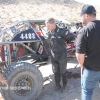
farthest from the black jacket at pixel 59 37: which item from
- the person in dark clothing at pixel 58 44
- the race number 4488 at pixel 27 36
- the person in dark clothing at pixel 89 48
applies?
the person in dark clothing at pixel 89 48

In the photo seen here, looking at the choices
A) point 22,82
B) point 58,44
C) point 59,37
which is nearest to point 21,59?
point 22,82

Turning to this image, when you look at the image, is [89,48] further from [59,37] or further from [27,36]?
[27,36]

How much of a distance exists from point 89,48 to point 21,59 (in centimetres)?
250

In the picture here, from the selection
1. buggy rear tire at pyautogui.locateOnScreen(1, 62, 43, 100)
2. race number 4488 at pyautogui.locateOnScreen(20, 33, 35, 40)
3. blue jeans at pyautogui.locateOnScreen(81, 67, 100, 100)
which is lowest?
buggy rear tire at pyautogui.locateOnScreen(1, 62, 43, 100)

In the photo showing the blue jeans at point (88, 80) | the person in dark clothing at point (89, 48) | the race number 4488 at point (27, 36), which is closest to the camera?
the person in dark clothing at point (89, 48)

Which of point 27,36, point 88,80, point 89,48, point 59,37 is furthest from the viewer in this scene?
point 27,36

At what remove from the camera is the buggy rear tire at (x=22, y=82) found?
430 centimetres

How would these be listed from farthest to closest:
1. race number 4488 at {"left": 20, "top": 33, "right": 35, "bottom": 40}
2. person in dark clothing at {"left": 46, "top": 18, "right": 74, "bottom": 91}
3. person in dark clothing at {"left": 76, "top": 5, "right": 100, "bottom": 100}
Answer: race number 4488 at {"left": 20, "top": 33, "right": 35, "bottom": 40}, person in dark clothing at {"left": 46, "top": 18, "right": 74, "bottom": 91}, person in dark clothing at {"left": 76, "top": 5, "right": 100, "bottom": 100}

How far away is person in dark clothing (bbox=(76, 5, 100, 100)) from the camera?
3.02m

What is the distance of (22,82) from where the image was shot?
4500 millimetres

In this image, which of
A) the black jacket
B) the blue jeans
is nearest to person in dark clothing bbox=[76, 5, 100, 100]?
the blue jeans

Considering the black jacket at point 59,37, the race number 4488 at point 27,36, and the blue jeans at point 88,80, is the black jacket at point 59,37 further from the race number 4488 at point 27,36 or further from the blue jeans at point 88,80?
the blue jeans at point 88,80

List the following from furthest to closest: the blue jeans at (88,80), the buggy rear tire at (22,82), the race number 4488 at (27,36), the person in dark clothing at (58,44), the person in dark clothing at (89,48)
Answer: the race number 4488 at (27,36), the person in dark clothing at (58,44), the buggy rear tire at (22,82), the blue jeans at (88,80), the person in dark clothing at (89,48)

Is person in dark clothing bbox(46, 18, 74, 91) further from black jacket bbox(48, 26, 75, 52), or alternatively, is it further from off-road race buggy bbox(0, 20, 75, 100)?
off-road race buggy bbox(0, 20, 75, 100)
